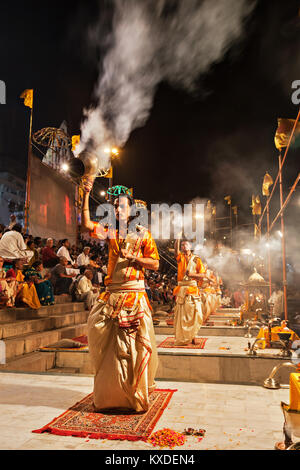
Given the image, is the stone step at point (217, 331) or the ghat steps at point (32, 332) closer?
the ghat steps at point (32, 332)

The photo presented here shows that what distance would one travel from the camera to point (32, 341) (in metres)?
7.09

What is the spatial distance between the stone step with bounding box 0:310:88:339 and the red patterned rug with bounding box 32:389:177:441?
3.63 metres

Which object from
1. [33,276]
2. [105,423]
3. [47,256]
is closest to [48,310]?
[33,276]

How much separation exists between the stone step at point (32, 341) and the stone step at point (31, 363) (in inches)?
5.9

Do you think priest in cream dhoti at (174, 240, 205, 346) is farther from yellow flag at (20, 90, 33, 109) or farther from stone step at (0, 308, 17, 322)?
yellow flag at (20, 90, 33, 109)

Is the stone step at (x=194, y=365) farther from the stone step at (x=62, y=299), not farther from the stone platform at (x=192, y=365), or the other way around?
the stone step at (x=62, y=299)

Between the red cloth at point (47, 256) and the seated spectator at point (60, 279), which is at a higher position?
the red cloth at point (47, 256)

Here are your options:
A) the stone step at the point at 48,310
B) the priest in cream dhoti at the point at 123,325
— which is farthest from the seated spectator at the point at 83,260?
the priest in cream dhoti at the point at 123,325

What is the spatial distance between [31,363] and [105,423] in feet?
11.3

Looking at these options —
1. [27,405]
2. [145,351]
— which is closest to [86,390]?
[27,405]

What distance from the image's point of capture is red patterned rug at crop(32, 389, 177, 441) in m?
3.03

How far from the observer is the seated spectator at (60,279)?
11570 mm
